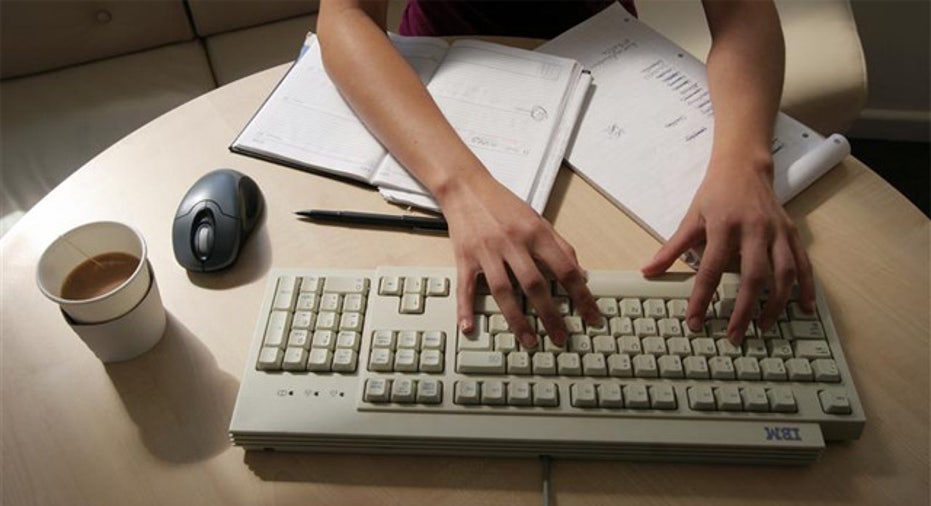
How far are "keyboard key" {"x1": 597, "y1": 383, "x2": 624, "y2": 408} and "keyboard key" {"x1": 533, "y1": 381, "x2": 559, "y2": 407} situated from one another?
0.03 metres

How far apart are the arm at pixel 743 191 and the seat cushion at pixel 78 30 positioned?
1101 millimetres

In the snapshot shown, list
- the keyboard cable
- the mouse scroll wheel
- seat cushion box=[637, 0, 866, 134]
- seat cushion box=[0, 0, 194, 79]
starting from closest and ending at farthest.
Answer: the keyboard cable < the mouse scroll wheel < seat cushion box=[637, 0, 866, 134] < seat cushion box=[0, 0, 194, 79]

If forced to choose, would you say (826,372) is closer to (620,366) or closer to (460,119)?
(620,366)

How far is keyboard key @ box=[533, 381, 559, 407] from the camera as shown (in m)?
0.58

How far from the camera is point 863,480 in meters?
0.58

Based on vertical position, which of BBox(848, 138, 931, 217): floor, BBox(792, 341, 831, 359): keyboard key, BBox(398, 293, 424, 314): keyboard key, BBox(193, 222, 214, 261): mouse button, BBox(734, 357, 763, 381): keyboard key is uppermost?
BBox(193, 222, 214, 261): mouse button

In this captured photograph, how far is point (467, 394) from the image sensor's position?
23.0 inches

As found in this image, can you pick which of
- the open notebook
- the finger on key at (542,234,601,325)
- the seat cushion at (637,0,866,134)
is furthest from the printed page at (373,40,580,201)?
the seat cushion at (637,0,866,134)

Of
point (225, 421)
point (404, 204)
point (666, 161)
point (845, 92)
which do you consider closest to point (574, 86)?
point (666, 161)

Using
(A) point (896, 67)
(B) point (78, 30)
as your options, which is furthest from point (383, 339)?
(A) point (896, 67)

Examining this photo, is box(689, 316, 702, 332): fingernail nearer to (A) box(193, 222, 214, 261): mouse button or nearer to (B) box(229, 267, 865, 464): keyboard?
(B) box(229, 267, 865, 464): keyboard

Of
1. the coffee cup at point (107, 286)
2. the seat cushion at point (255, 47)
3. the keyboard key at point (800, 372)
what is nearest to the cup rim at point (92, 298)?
the coffee cup at point (107, 286)

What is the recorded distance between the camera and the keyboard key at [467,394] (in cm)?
58

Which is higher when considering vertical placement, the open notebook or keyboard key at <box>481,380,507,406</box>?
the open notebook
